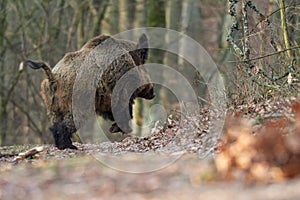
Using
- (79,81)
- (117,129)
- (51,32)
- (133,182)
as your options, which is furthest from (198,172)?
(51,32)

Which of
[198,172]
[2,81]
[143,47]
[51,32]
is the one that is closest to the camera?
[198,172]

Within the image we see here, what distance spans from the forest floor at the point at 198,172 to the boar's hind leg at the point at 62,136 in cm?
330

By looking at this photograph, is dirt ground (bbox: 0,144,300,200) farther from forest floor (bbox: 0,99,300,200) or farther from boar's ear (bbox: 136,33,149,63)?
boar's ear (bbox: 136,33,149,63)

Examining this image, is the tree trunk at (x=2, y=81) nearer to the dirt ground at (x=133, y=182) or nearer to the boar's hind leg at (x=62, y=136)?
the boar's hind leg at (x=62, y=136)

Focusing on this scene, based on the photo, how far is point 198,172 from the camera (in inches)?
289

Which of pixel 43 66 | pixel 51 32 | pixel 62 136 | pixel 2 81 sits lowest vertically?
pixel 62 136

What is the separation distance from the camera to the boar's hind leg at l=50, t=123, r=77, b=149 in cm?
Result: 1280

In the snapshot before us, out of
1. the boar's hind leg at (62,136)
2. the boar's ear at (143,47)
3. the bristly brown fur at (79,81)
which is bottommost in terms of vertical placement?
the boar's hind leg at (62,136)

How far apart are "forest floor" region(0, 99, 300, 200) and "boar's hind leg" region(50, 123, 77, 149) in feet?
10.8

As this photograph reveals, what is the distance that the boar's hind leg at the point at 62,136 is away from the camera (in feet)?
42.0

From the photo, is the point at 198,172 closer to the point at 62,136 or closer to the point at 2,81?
the point at 62,136

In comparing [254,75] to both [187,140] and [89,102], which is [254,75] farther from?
[89,102]

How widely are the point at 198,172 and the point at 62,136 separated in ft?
19.0

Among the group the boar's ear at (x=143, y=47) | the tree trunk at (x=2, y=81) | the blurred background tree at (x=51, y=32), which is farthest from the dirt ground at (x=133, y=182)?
the tree trunk at (x=2, y=81)
